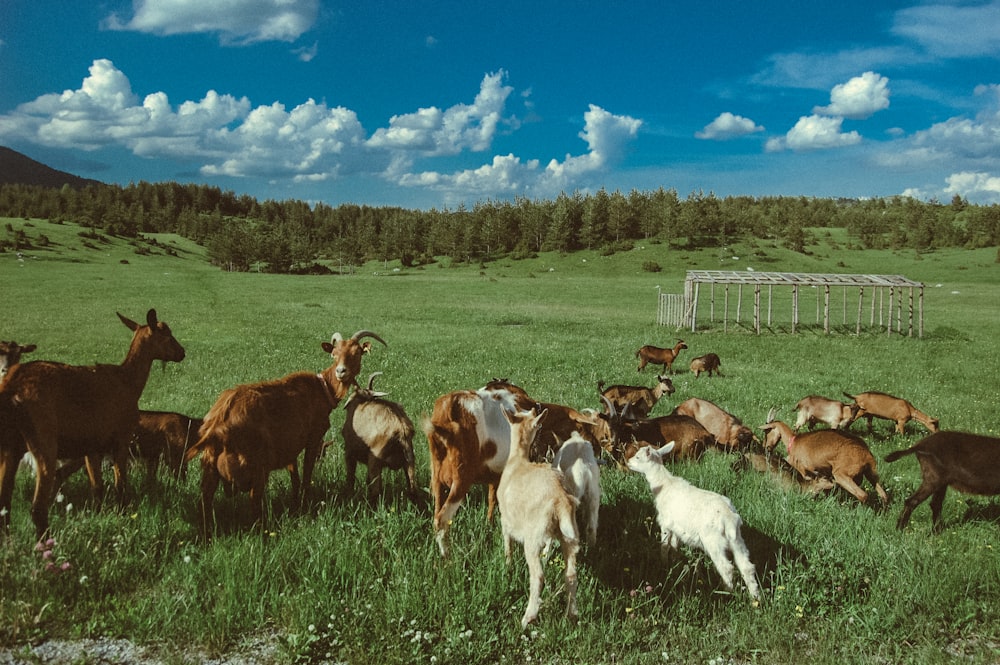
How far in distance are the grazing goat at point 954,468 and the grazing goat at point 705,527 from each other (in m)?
2.94

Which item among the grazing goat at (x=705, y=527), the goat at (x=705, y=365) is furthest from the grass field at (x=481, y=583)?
the goat at (x=705, y=365)

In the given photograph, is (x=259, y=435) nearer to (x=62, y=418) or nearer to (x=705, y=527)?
(x=62, y=418)

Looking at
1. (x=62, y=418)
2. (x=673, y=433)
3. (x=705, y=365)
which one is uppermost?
(x=62, y=418)

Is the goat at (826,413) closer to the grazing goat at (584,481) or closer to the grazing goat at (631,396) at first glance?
the grazing goat at (631,396)

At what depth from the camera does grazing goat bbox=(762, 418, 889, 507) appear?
28.9 feet

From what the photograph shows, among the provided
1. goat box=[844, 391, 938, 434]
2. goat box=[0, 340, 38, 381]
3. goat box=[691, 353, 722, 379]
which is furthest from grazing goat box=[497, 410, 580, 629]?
goat box=[691, 353, 722, 379]

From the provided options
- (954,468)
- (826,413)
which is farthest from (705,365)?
(954,468)

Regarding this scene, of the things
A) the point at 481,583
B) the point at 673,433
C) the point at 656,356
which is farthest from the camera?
the point at 656,356

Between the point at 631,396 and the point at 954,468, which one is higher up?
the point at 954,468

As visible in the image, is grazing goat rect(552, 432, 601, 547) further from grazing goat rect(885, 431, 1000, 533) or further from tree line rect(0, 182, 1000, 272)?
tree line rect(0, 182, 1000, 272)

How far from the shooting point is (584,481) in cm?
652

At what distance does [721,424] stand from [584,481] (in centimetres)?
593

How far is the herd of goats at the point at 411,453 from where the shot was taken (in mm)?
5773

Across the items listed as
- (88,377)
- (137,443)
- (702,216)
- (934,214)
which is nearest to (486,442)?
(88,377)
